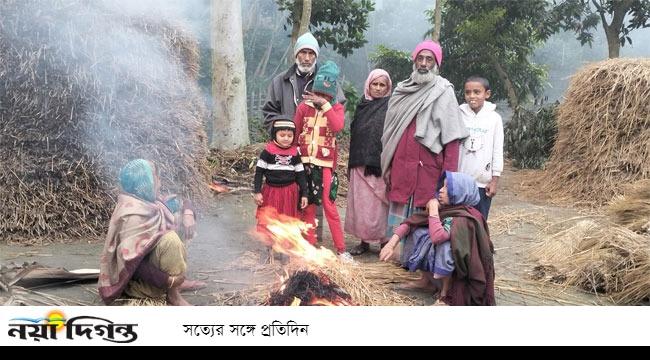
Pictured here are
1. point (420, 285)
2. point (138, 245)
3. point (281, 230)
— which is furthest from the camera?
point (281, 230)

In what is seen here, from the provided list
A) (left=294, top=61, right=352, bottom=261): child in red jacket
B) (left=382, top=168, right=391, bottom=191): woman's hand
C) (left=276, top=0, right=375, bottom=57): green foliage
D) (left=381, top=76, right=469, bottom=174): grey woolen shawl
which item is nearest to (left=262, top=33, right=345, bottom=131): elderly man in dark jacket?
(left=294, top=61, right=352, bottom=261): child in red jacket

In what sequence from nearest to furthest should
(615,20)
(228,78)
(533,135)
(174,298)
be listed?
→ 1. (174,298)
2. (615,20)
3. (228,78)
4. (533,135)

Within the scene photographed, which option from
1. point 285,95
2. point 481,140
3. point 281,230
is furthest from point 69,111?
point 481,140

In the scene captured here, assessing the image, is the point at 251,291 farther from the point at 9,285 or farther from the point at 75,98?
the point at 75,98

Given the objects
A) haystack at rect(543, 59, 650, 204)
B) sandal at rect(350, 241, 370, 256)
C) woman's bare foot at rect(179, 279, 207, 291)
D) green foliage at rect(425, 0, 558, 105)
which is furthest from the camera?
haystack at rect(543, 59, 650, 204)

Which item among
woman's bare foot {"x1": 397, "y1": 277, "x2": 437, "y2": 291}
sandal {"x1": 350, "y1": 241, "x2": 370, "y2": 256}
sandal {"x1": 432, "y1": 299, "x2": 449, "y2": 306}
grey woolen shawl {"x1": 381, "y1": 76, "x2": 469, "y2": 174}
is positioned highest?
grey woolen shawl {"x1": 381, "y1": 76, "x2": 469, "y2": 174}

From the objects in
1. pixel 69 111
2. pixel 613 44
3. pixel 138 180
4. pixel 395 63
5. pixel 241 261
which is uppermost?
pixel 613 44

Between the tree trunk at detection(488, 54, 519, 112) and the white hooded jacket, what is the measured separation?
104 inches

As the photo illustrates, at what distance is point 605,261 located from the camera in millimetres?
4035

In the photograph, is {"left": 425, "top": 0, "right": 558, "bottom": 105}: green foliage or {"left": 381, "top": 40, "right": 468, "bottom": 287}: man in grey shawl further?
{"left": 425, "top": 0, "right": 558, "bottom": 105}: green foliage

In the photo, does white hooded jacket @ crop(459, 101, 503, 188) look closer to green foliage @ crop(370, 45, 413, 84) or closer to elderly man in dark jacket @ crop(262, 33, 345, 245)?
elderly man in dark jacket @ crop(262, 33, 345, 245)

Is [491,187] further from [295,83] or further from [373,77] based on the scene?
[295,83]

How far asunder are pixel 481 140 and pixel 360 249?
1148 mm

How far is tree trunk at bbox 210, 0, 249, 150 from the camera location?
7.48 metres
